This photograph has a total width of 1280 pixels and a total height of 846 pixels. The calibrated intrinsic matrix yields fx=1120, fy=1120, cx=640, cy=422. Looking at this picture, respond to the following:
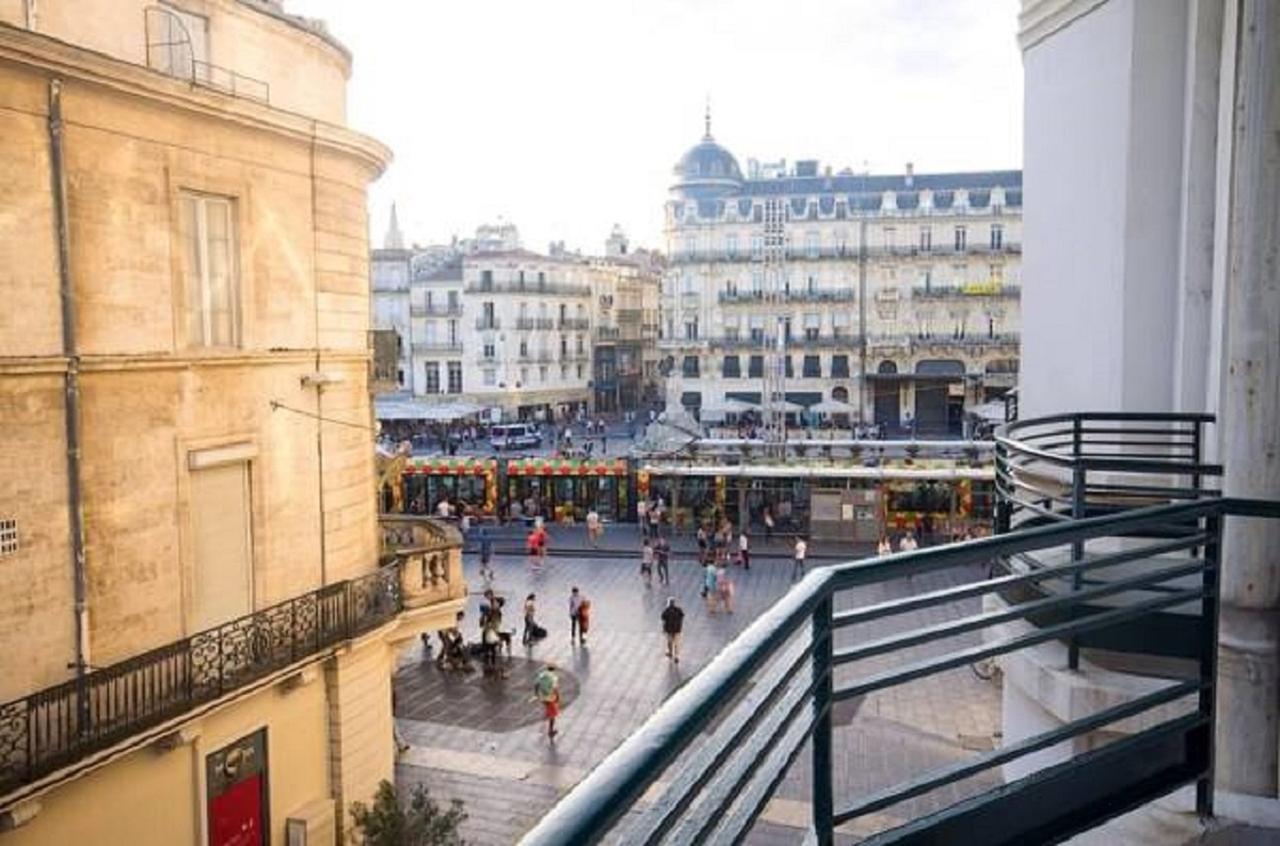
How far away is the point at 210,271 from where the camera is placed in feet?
41.4

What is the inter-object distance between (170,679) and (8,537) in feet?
7.46

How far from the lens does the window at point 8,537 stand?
396 inches

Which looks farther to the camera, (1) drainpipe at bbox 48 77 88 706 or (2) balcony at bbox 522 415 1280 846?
(1) drainpipe at bbox 48 77 88 706

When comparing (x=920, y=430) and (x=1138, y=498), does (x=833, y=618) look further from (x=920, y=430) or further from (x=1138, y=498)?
(x=920, y=430)

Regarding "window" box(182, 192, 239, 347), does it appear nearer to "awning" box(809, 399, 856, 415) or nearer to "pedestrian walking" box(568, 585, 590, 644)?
"pedestrian walking" box(568, 585, 590, 644)

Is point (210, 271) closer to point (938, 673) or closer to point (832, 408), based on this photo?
point (938, 673)

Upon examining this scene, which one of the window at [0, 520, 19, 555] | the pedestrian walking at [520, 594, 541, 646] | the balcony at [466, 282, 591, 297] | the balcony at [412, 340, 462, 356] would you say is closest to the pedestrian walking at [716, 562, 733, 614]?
the pedestrian walking at [520, 594, 541, 646]

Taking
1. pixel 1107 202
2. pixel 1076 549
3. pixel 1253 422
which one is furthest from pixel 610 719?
pixel 1253 422

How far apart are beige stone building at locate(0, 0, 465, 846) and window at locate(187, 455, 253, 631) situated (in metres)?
0.03

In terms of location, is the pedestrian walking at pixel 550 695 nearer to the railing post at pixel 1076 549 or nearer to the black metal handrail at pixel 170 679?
the black metal handrail at pixel 170 679

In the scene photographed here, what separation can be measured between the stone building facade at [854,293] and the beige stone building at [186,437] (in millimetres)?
48294

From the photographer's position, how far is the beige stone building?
10.2 metres

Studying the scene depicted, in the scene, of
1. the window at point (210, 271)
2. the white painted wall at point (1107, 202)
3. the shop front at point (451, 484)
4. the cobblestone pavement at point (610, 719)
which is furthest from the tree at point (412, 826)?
the shop front at point (451, 484)

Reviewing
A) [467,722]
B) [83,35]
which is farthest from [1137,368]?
[467,722]
